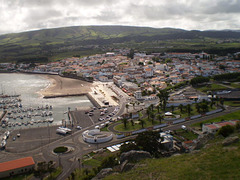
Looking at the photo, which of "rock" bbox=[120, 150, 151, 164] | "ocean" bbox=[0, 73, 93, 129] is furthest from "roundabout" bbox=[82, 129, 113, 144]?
"ocean" bbox=[0, 73, 93, 129]

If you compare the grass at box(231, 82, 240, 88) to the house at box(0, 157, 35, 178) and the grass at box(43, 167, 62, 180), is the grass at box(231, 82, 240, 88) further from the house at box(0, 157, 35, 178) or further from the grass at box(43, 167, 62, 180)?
the house at box(0, 157, 35, 178)

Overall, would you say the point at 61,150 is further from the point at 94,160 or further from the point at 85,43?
the point at 85,43

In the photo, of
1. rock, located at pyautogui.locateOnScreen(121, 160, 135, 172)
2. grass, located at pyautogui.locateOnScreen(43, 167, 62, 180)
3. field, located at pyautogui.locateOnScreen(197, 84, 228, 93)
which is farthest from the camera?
field, located at pyautogui.locateOnScreen(197, 84, 228, 93)

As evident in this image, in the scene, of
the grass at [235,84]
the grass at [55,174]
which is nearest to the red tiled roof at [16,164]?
the grass at [55,174]

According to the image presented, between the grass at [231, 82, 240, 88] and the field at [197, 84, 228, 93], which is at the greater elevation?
the grass at [231, 82, 240, 88]

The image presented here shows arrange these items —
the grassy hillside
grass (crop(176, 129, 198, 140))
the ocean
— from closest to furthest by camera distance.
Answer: grass (crop(176, 129, 198, 140)) < the ocean < the grassy hillside

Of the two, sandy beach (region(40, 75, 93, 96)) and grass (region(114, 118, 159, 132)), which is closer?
grass (region(114, 118, 159, 132))

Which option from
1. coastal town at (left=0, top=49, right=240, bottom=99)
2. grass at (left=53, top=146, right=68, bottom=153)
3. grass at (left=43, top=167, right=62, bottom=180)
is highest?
coastal town at (left=0, top=49, right=240, bottom=99)

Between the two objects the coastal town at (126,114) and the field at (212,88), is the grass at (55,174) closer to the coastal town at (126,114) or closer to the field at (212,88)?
the coastal town at (126,114)
